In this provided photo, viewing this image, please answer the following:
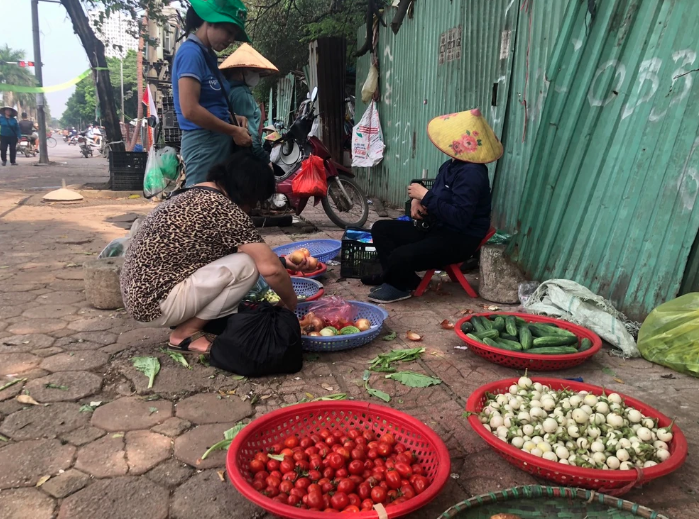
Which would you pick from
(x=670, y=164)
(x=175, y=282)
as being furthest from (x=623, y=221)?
(x=175, y=282)

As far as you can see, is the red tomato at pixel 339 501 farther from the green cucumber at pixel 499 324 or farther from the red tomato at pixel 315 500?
the green cucumber at pixel 499 324

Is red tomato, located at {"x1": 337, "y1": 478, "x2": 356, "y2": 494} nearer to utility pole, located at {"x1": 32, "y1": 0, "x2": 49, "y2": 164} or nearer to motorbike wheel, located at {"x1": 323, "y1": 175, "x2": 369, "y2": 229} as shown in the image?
motorbike wheel, located at {"x1": 323, "y1": 175, "x2": 369, "y2": 229}

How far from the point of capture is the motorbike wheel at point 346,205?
23.6ft

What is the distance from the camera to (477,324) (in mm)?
3207

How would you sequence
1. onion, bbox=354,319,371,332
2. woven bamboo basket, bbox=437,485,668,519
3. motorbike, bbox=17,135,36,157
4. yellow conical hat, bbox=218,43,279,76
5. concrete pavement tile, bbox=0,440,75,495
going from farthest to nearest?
motorbike, bbox=17,135,36,157
yellow conical hat, bbox=218,43,279,76
onion, bbox=354,319,371,332
concrete pavement tile, bbox=0,440,75,495
woven bamboo basket, bbox=437,485,668,519

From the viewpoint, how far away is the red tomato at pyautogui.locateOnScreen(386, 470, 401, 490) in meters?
1.78

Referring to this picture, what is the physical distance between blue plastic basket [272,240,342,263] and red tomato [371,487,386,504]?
3600 mm

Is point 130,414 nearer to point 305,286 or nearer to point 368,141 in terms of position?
point 305,286

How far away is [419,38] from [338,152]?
357cm

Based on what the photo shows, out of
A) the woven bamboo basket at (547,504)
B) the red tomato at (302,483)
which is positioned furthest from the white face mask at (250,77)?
the woven bamboo basket at (547,504)

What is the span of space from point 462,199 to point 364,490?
2.57 metres

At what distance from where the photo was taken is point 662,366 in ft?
10.0

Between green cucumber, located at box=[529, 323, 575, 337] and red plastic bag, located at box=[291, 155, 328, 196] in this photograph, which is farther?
red plastic bag, located at box=[291, 155, 328, 196]

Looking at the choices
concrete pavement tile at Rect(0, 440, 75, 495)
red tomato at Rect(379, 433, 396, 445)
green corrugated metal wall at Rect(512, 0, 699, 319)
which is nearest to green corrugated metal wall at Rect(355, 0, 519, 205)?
green corrugated metal wall at Rect(512, 0, 699, 319)
